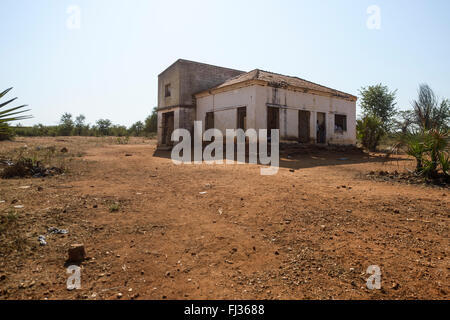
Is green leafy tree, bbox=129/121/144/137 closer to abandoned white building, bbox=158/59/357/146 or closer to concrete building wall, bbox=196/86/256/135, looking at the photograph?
abandoned white building, bbox=158/59/357/146

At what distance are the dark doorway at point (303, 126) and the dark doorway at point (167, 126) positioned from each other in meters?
8.24

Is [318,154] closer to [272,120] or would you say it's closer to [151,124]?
[272,120]

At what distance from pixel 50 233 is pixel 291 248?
2812mm

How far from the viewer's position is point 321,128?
1609cm

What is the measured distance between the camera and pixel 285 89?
1381 cm

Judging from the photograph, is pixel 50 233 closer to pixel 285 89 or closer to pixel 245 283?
pixel 245 283

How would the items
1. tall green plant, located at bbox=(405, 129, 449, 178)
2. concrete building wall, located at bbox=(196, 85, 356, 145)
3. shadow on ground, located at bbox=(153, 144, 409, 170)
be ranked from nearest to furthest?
tall green plant, located at bbox=(405, 129, 449, 178)
shadow on ground, located at bbox=(153, 144, 409, 170)
concrete building wall, located at bbox=(196, 85, 356, 145)

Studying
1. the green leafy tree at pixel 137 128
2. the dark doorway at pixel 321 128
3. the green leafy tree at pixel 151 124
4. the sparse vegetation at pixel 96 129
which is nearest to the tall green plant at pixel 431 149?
the dark doorway at pixel 321 128

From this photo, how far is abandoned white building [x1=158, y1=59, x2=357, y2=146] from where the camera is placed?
1316cm

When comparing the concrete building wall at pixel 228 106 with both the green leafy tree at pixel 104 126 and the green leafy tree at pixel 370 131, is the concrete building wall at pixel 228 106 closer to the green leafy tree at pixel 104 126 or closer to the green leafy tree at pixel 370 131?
the green leafy tree at pixel 370 131

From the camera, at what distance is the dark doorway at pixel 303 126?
49.0ft

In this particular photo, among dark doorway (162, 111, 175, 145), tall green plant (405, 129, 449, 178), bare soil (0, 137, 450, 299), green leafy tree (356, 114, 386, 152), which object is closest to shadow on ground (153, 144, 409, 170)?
dark doorway (162, 111, 175, 145)

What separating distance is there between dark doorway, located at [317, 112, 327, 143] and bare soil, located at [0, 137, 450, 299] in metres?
10.9

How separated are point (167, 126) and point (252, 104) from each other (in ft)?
23.9
